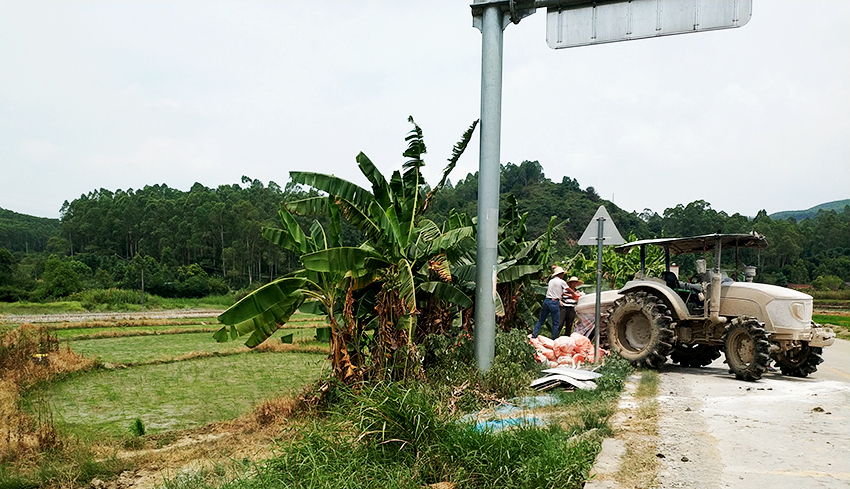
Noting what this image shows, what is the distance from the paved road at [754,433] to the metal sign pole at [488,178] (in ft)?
7.83

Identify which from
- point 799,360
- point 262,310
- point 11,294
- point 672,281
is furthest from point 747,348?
point 11,294

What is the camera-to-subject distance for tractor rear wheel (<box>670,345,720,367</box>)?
11.6 m

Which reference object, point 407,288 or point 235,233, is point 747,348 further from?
point 235,233

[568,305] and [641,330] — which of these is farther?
[568,305]

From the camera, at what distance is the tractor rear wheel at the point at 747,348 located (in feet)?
30.5

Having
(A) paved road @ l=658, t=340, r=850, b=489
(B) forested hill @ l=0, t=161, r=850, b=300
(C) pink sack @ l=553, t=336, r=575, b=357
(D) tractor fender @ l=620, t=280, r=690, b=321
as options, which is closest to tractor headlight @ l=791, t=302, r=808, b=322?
(A) paved road @ l=658, t=340, r=850, b=489

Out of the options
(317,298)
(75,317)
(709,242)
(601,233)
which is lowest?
(75,317)

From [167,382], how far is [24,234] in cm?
9400

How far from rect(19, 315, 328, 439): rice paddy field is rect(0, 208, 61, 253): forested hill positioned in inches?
2992

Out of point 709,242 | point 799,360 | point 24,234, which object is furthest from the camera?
point 24,234

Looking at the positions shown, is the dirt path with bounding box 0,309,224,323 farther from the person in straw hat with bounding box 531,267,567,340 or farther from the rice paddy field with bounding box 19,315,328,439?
the person in straw hat with bounding box 531,267,567,340

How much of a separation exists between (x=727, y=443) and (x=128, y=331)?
2723cm

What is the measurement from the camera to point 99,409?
1129cm

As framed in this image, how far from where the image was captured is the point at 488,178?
8461 millimetres
